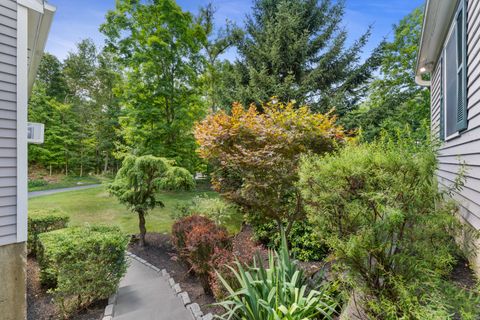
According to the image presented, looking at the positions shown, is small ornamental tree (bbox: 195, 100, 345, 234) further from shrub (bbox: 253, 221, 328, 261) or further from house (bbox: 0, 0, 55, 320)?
house (bbox: 0, 0, 55, 320)

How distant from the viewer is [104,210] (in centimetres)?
1027

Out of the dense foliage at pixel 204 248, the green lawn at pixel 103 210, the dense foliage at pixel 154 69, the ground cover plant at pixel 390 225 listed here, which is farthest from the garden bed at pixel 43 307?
the dense foliage at pixel 154 69

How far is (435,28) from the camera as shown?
483cm

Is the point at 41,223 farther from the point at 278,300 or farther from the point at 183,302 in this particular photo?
the point at 278,300

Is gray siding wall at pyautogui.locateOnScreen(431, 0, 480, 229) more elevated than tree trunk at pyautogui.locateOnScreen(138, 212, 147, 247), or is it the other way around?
gray siding wall at pyautogui.locateOnScreen(431, 0, 480, 229)

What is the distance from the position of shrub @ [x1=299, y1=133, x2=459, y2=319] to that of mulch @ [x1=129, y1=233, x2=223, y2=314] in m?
1.94

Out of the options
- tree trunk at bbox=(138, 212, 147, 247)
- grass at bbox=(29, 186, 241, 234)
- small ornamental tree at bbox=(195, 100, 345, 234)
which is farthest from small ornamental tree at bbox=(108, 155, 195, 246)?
grass at bbox=(29, 186, 241, 234)

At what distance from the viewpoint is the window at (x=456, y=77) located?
11.2 ft

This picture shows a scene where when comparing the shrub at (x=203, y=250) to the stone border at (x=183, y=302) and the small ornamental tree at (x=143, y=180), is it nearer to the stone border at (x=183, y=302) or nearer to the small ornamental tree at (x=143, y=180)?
the stone border at (x=183, y=302)

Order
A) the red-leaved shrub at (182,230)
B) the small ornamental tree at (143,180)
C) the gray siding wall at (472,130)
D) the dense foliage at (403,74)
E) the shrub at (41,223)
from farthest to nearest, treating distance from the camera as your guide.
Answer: the dense foliage at (403,74) < the small ornamental tree at (143,180) < the shrub at (41,223) < the red-leaved shrub at (182,230) < the gray siding wall at (472,130)

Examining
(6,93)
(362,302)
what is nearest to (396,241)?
(362,302)

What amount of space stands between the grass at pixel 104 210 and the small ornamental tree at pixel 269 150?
2878 mm

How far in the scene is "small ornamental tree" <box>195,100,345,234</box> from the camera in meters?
4.94

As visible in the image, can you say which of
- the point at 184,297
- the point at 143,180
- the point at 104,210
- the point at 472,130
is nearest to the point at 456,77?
the point at 472,130
